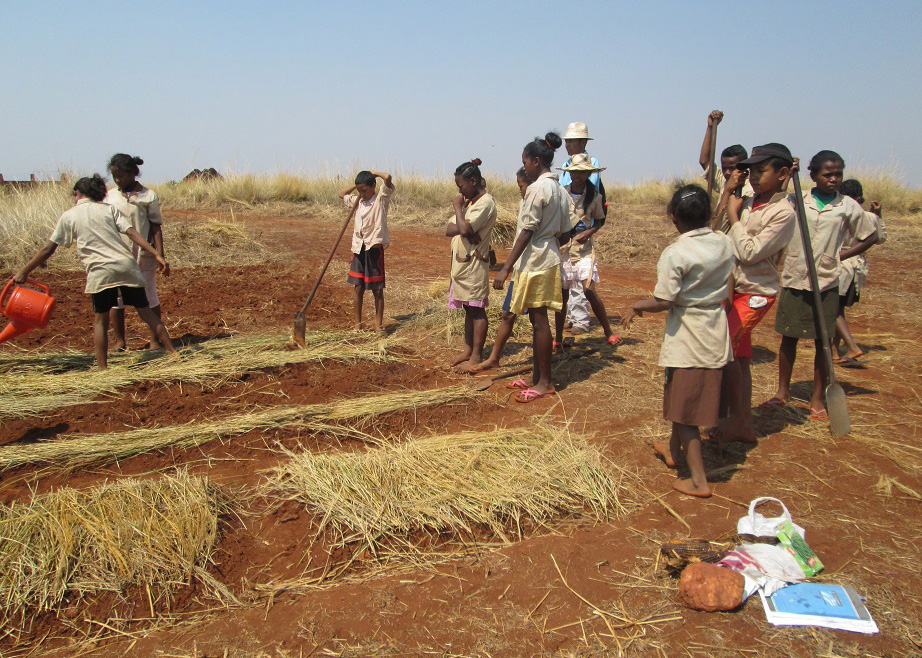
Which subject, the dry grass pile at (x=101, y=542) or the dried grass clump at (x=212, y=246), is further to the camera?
the dried grass clump at (x=212, y=246)

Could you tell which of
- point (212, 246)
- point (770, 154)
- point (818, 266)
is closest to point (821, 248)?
point (818, 266)

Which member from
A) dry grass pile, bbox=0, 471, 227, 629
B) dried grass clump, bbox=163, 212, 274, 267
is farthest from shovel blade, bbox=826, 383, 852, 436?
dried grass clump, bbox=163, 212, 274, 267

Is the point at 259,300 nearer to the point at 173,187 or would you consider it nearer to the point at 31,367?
the point at 31,367

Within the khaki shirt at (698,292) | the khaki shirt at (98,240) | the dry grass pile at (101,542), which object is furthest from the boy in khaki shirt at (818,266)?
the khaki shirt at (98,240)

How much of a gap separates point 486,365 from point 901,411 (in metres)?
2.91

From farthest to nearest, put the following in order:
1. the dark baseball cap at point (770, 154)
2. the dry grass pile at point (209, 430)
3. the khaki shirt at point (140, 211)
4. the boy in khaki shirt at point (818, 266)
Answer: the khaki shirt at point (140, 211), the boy in khaki shirt at point (818, 266), the dry grass pile at point (209, 430), the dark baseball cap at point (770, 154)

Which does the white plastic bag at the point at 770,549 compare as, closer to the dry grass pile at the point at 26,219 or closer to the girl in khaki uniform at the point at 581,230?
the girl in khaki uniform at the point at 581,230

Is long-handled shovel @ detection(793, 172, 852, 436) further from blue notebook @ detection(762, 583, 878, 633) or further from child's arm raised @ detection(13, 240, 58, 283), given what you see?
child's arm raised @ detection(13, 240, 58, 283)

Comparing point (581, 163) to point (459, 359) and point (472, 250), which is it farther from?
point (459, 359)

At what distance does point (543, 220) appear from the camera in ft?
13.6

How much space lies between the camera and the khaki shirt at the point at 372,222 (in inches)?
229

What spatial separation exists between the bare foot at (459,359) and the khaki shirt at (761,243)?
91.7 inches

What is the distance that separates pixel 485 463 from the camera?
3363mm

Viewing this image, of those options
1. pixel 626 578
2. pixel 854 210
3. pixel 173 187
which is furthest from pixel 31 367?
pixel 173 187
